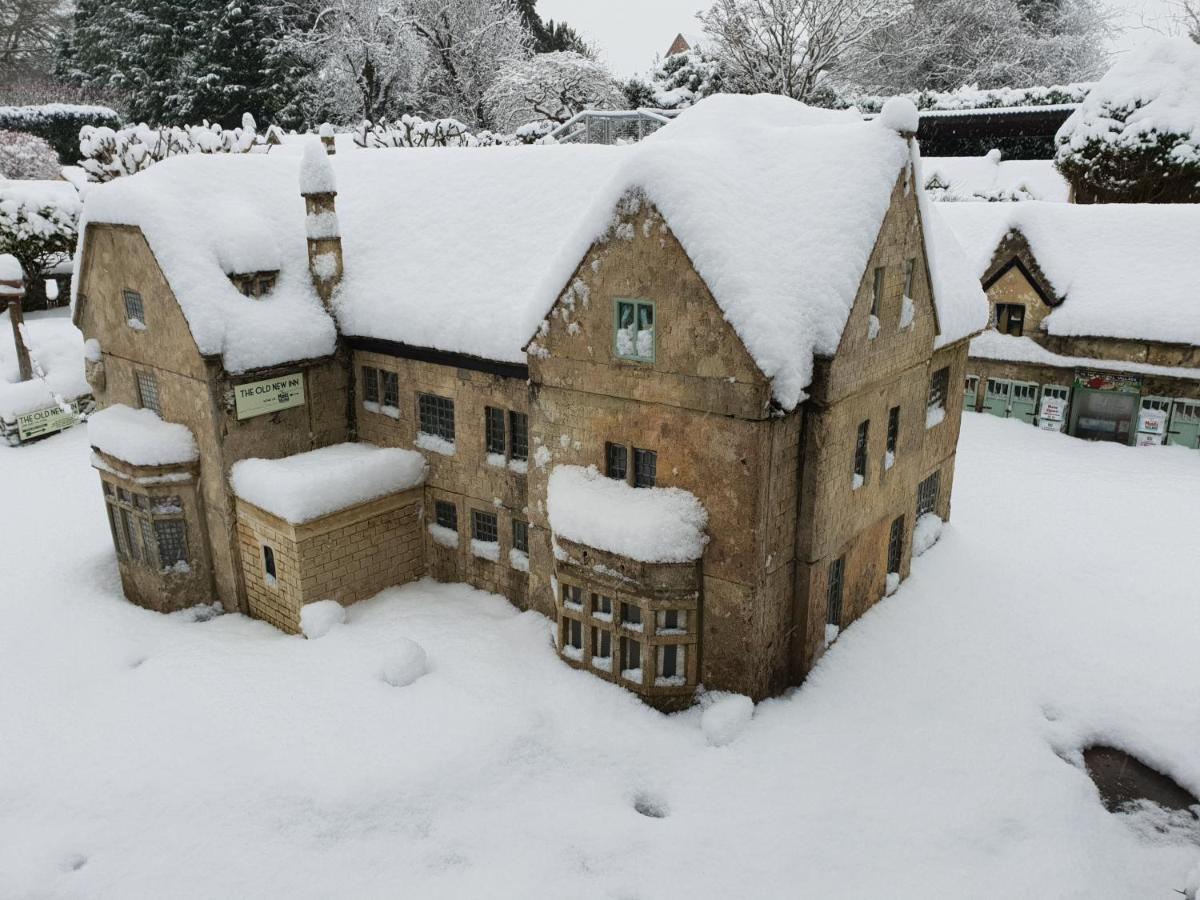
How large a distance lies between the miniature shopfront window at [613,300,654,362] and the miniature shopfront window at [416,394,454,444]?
234 inches

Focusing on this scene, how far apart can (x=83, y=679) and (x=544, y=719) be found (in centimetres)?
1028

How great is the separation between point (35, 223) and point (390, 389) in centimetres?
2613

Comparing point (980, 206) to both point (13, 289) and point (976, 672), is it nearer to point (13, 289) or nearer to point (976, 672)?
point (976, 672)

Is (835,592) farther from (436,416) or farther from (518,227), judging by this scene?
(518,227)

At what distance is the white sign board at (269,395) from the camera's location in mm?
20500

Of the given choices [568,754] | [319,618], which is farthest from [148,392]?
[568,754]

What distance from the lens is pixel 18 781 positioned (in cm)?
1593

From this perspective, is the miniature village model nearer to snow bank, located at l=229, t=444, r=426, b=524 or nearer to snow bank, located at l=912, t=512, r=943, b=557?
snow bank, located at l=229, t=444, r=426, b=524

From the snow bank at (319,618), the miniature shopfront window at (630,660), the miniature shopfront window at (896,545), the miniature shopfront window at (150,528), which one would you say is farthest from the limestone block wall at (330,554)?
the miniature shopfront window at (896,545)

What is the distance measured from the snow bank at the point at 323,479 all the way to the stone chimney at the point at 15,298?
63.8 feet

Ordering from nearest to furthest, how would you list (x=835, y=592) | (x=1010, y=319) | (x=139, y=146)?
(x=835, y=592)
(x=1010, y=319)
(x=139, y=146)

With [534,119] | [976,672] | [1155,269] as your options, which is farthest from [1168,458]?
[534,119]

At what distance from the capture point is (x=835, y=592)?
746 inches

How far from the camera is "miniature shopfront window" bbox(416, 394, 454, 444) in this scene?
21188 mm
